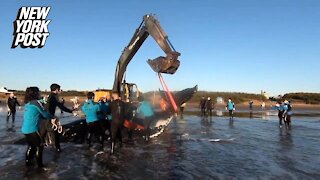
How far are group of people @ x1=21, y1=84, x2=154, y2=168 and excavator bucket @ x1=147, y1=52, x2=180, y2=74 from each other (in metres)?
1.61

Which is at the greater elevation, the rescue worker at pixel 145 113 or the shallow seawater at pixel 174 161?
the rescue worker at pixel 145 113

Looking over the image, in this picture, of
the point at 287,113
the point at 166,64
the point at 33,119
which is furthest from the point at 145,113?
the point at 287,113

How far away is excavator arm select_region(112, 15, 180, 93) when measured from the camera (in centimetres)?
1592

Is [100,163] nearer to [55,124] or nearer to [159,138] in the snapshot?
[55,124]

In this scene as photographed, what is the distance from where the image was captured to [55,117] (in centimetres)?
1029

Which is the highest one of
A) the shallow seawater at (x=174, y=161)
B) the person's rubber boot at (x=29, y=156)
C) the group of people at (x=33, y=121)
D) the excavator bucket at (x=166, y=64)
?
the excavator bucket at (x=166, y=64)

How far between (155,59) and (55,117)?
720cm

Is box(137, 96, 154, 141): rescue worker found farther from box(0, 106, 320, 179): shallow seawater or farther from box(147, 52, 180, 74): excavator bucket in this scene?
box(147, 52, 180, 74): excavator bucket

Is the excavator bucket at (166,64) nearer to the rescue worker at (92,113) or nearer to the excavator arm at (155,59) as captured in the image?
the excavator arm at (155,59)

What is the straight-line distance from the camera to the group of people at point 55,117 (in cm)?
882

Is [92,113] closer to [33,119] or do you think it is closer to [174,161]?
[174,161]

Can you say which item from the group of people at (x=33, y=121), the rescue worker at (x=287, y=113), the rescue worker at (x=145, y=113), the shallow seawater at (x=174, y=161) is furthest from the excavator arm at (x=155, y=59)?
the rescue worker at (x=287, y=113)

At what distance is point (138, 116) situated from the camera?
15.9 meters

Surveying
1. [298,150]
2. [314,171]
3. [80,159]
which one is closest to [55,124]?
[80,159]
